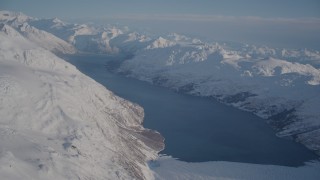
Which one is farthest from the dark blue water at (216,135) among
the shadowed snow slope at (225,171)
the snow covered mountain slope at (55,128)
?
the snow covered mountain slope at (55,128)

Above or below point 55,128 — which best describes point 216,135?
below

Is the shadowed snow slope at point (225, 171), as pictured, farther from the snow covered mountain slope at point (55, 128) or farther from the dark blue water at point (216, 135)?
the dark blue water at point (216, 135)

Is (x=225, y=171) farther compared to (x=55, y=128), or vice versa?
(x=225, y=171)

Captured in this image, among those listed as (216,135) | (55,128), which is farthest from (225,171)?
(216,135)

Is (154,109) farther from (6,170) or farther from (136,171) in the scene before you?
(6,170)

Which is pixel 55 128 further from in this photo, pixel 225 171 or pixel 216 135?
pixel 216 135

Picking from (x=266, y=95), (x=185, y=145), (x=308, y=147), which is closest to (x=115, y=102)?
(x=185, y=145)
